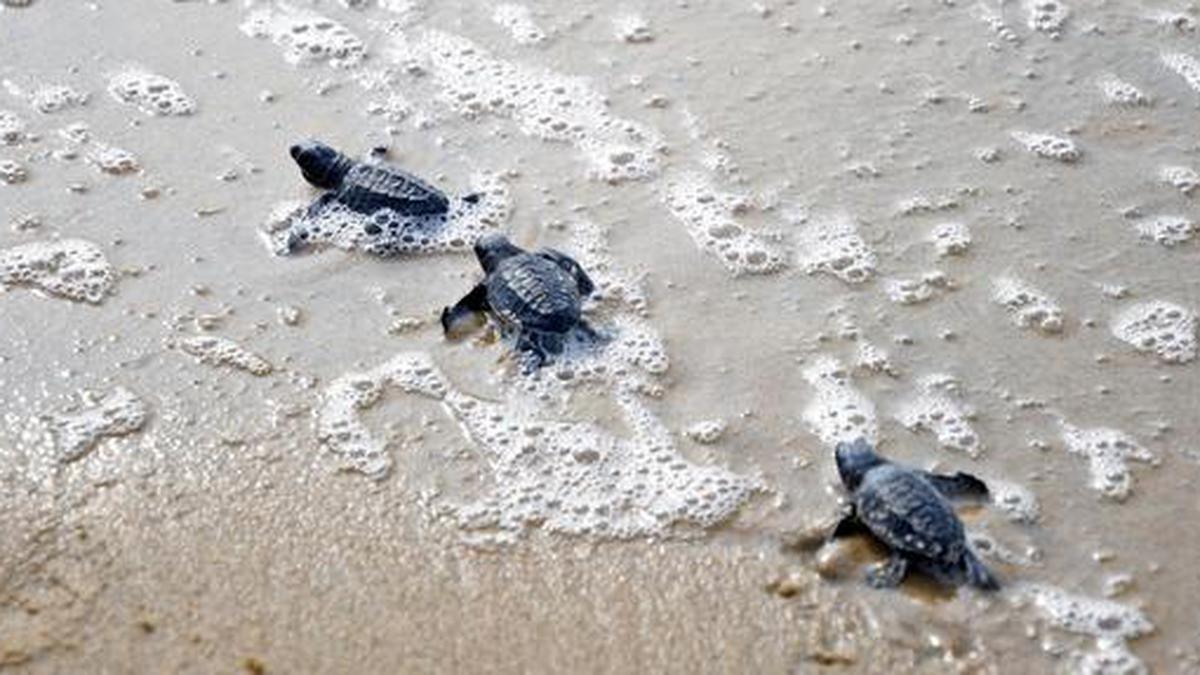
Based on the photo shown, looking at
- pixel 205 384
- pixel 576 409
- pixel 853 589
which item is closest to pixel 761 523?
pixel 853 589

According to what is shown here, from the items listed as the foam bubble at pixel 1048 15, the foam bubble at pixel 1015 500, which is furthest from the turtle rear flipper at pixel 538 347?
the foam bubble at pixel 1048 15

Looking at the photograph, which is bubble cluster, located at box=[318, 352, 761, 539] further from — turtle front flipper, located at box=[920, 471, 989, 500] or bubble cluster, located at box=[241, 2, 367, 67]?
bubble cluster, located at box=[241, 2, 367, 67]

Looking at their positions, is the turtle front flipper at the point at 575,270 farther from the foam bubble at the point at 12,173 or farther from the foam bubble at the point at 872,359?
the foam bubble at the point at 12,173

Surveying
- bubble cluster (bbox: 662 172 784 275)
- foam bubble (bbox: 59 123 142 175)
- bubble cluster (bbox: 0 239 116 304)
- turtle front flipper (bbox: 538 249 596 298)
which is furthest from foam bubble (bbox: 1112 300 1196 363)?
foam bubble (bbox: 59 123 142 175)

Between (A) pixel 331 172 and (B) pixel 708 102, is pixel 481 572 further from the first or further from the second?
(B) pixel 708 102

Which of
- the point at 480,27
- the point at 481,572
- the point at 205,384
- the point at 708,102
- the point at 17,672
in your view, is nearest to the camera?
the point at 17,672
